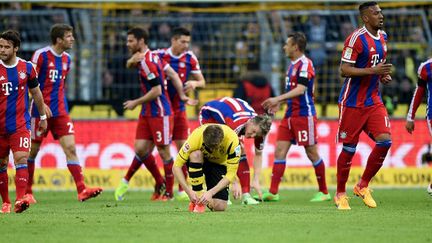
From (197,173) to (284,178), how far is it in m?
7.65

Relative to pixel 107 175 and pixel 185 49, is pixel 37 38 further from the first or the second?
pixel 185 49

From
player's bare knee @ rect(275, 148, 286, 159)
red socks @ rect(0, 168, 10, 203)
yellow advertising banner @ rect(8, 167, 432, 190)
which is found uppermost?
red socks @ rect(0, 168, 10, 203)

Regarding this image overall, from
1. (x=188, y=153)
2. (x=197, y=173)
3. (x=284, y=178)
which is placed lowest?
(x=284, y=178)

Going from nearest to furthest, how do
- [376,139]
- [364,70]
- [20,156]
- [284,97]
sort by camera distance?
[20,156] → [364,70] → [376,139] → [284,97]

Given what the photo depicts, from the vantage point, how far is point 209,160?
12164 millimetres

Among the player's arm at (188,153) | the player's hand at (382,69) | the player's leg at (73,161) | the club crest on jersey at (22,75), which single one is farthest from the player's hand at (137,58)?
the player's hand at (382,69)

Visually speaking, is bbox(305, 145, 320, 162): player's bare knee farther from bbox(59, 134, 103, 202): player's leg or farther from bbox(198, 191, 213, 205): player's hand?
bbox(198, 191, 213, 205): player's hand

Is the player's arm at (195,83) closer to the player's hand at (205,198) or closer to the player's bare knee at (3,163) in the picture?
the player's bare knee at (3,163)

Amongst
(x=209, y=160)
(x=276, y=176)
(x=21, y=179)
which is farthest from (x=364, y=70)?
(x=21, y=179)

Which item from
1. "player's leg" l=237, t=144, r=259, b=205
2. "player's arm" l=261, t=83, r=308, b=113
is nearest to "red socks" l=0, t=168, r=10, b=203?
"player's leg" l=237, t=144, r=259, b=205

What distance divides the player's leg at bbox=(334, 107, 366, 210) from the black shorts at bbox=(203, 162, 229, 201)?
151cm

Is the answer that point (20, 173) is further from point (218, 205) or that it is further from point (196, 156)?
point (218, 205)

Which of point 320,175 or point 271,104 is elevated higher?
point 271,104

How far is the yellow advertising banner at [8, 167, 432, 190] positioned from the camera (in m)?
19.0
